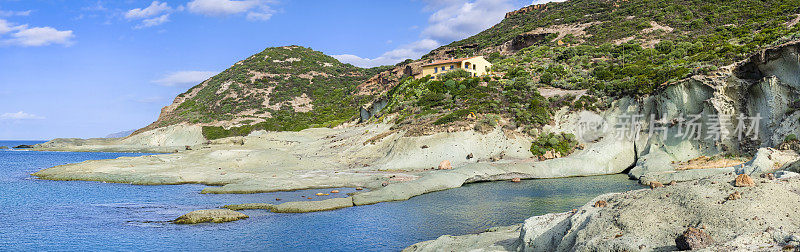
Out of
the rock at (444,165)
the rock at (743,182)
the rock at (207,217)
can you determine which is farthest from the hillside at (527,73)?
the rock at (743,182)

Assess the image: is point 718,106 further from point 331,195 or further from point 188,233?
point 188,233

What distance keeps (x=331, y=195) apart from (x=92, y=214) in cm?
1558

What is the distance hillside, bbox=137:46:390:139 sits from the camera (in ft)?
369

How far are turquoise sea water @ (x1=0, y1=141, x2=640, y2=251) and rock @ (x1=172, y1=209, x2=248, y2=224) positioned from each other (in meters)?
0.71

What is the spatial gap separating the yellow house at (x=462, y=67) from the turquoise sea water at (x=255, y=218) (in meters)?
40.6

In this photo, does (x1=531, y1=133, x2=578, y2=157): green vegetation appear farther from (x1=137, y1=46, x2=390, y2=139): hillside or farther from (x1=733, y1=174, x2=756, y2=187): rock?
(x1=137, y1=46, x2=390, y2=139): hillside

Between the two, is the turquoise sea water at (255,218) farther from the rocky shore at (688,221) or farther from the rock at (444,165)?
the rocky shore at (688,221)

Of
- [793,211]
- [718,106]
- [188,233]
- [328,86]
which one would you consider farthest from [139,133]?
[793,211]

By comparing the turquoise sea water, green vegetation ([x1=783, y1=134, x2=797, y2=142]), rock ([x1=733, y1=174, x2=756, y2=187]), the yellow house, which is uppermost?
the yellow house

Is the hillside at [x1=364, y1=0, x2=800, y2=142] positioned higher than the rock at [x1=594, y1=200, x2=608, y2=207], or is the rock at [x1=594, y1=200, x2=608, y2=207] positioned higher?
the hillside at [x1=364, y1=0, x2=800, y2=142]

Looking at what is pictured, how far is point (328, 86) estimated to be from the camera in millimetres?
143750

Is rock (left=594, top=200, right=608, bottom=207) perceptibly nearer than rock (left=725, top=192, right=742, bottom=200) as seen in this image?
No

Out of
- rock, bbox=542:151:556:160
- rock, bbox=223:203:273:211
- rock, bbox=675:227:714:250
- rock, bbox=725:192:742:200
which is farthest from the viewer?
rock, bbox=542:151:556:160

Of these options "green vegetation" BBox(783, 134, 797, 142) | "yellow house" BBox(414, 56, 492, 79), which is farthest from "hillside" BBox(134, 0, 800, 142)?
"green vegetation" BBox(783, 134, 797, 142)
